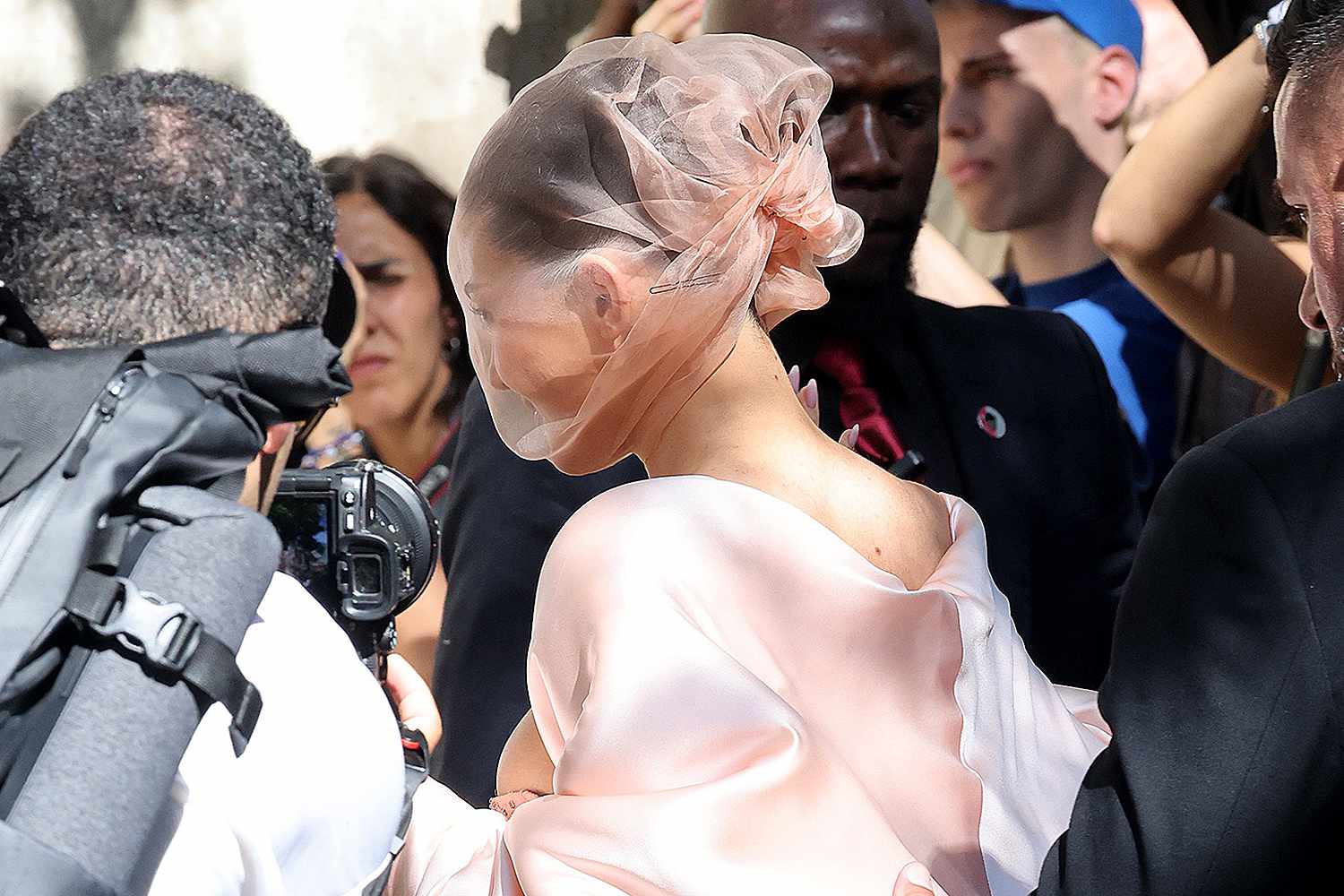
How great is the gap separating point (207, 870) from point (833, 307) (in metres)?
1.29

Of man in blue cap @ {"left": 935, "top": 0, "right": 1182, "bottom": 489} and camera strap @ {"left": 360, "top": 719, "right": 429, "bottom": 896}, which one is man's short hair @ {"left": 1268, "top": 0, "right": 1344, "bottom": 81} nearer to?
camera strap @ {"left": 360, "top": 719, "right": 429, "bottom": 896}

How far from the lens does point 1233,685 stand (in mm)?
1052

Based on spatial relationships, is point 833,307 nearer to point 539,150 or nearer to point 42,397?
point 539,150

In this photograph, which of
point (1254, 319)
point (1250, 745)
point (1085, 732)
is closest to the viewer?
point (1250, 745)

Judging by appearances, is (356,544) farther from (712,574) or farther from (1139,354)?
(1139,354)

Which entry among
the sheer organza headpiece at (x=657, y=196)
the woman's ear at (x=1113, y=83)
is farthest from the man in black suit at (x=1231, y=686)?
the woman's ear at (x=1113, y=83)

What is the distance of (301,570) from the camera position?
1.78 metres

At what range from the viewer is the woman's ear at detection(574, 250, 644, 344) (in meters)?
1.53

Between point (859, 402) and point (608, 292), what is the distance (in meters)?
0.70

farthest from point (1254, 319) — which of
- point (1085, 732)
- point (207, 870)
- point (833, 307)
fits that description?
point (207, 870)

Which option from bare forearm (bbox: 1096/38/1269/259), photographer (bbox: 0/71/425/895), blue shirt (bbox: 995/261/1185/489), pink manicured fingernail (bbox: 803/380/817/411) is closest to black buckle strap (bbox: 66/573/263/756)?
photographer (bbox: 0/71/425/895)

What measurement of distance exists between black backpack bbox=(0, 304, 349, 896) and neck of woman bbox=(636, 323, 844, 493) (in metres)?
0.45

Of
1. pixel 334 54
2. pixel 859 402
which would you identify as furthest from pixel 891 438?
pixel 334 54

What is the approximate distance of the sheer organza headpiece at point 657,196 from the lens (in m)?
1.52
